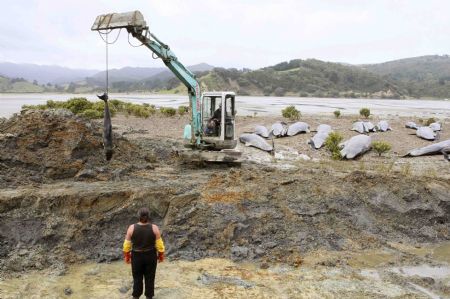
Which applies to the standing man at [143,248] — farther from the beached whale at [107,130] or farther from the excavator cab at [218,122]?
the excavator cab at [218,122]

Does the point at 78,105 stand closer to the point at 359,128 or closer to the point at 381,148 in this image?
the point at 359,128

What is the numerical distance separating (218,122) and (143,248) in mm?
7548

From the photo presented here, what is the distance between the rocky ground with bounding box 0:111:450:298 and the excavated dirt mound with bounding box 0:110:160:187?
3 centimetres

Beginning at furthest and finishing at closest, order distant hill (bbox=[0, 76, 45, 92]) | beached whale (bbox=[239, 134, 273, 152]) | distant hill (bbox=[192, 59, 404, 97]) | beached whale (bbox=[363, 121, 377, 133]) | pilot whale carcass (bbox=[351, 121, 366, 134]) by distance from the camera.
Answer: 1. distant hill (bbox=[0, 76, 45, 92])
2. distant hill (bbox=[192, 59, 404, 97])
3. beached whale (bbox=[363, 121, 377, 133])
4. pilot whale carcass (bbox=[351, 121, 366, 134])
5. beached whale (bbox=[239, 134, 273, 152])

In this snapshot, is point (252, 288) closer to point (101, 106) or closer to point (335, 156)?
point (335, 156)

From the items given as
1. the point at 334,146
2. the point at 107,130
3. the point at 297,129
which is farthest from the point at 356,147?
the point at 107,130

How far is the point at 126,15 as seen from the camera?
11969 millimetres

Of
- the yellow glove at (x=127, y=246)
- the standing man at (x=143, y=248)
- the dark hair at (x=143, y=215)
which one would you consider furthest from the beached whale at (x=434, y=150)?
the yellow glove at (x=127, y=246)

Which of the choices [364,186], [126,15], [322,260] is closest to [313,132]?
[364,186]

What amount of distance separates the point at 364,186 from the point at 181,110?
2333cm

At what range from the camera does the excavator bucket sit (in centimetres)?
1191

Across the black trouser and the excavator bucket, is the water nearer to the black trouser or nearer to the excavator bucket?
the excavator bucket

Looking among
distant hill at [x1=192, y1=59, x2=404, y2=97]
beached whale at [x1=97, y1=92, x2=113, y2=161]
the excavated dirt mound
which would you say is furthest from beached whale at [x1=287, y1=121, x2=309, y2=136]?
distant hill at [x1=192, y1=59, x2=404, y2=97]

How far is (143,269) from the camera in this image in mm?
6543
